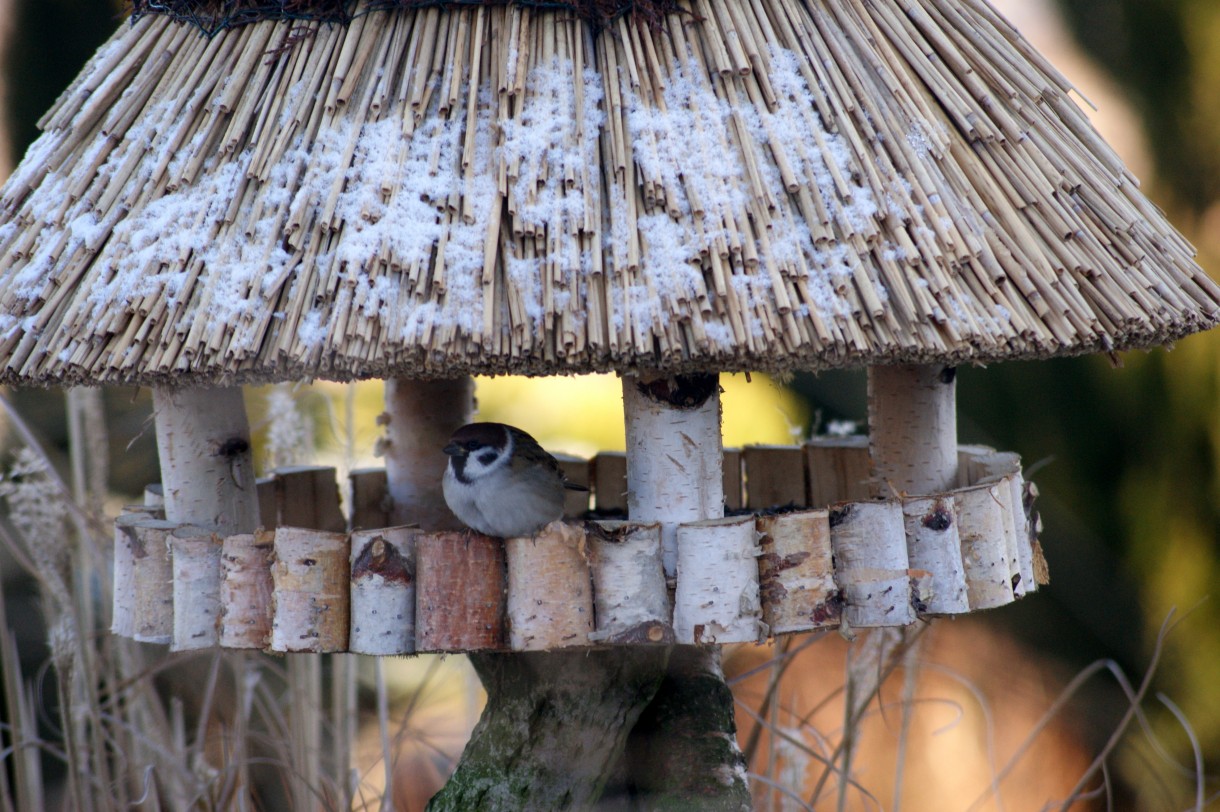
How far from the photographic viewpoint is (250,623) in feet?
5.36

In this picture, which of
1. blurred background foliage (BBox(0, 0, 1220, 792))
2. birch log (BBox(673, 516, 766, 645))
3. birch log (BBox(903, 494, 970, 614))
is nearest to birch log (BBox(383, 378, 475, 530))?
birch log (BBox(673, 516, 766, 645))

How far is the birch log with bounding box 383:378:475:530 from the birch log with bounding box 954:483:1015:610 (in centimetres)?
120

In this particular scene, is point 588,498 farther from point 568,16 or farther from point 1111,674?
point 1111,674

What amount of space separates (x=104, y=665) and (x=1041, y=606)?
3.11 meters

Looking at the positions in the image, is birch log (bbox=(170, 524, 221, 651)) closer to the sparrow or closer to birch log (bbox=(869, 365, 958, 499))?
the sparrow

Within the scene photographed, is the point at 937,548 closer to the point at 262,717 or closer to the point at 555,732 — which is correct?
the point at 555,732

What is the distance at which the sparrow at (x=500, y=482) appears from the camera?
1.83 m

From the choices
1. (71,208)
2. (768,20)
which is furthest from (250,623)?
(768,20)

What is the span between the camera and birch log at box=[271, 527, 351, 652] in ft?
5.21

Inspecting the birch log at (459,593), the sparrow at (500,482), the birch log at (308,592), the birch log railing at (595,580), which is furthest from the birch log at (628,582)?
the birch log at (308,592)

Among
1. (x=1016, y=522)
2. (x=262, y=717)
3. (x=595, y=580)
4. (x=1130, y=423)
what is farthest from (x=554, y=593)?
(x=1130, y=423)

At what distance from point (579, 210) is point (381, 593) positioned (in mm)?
615

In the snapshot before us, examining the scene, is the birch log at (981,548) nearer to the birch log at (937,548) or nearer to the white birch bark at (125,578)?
the birch log at (937,548)

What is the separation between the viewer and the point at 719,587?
155 cm
